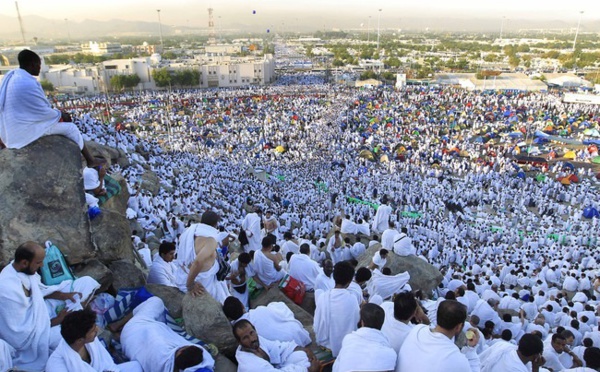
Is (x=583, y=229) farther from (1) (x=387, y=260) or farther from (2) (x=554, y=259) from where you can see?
Result: (1) (x=387, y=260)

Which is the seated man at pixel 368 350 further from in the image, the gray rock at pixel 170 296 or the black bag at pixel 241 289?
the black bag at pixel 241 289

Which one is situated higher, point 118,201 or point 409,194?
point 118,201

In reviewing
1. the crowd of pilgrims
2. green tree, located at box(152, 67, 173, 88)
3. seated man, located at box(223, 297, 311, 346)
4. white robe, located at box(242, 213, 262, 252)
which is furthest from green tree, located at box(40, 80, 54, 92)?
seated man, located at box(223, 297, 311, 346)

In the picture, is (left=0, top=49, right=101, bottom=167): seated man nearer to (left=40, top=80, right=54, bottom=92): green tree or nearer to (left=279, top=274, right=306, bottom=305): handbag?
(left=279, top=274, right=306, bottom=305): handbag

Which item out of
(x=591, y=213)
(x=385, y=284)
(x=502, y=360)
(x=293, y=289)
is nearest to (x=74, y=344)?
(x=293, y=289)

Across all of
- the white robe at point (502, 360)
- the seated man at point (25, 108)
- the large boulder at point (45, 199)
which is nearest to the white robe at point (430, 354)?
the white robe at point (502, 360)

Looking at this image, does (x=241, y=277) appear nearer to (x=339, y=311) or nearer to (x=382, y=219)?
(x=339, y=311)
